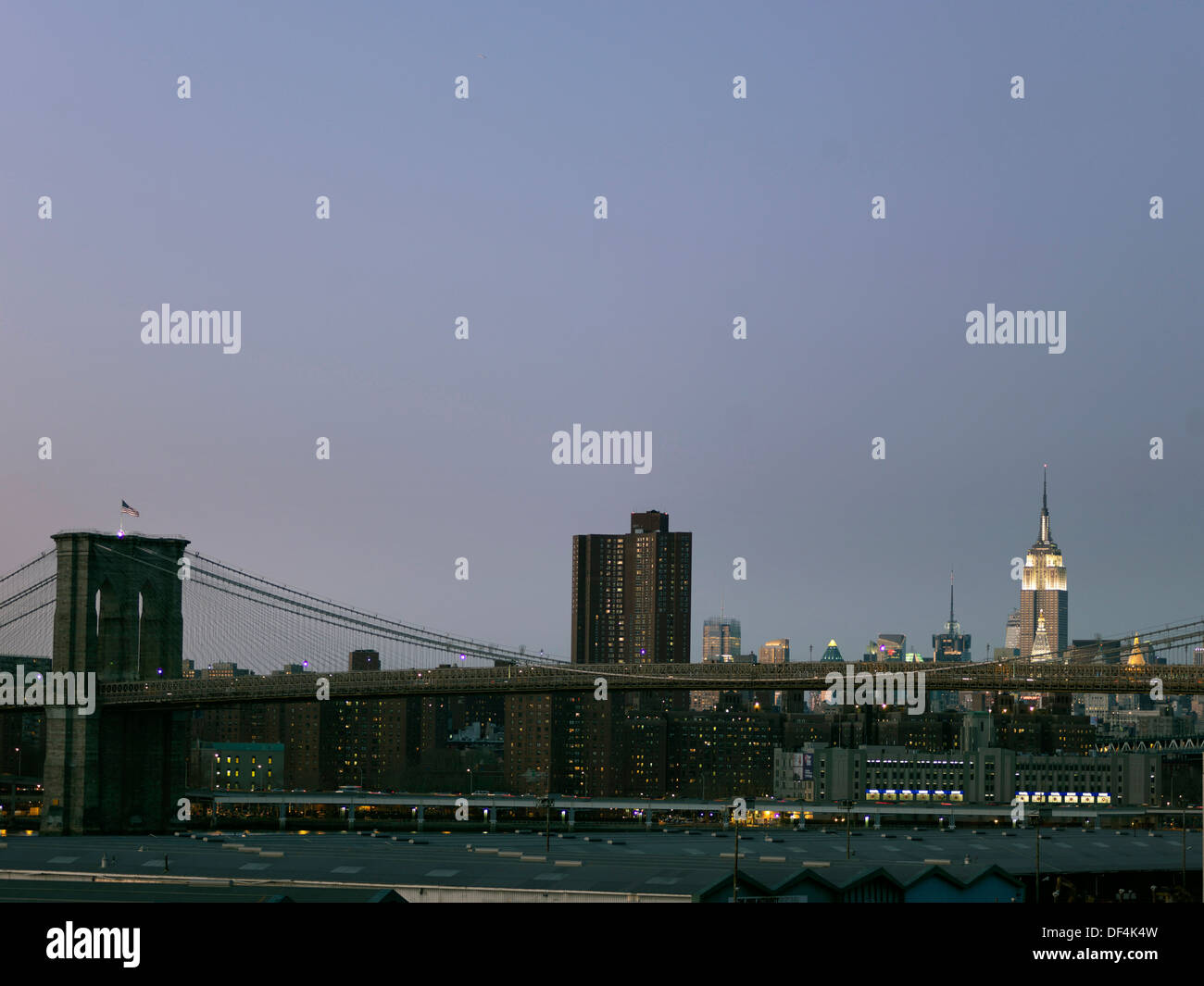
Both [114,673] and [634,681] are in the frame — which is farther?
[634,681]

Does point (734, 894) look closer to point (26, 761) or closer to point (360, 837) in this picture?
point (360, 837)

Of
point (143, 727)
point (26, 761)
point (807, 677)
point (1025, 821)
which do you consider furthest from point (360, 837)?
point (26, 761)
